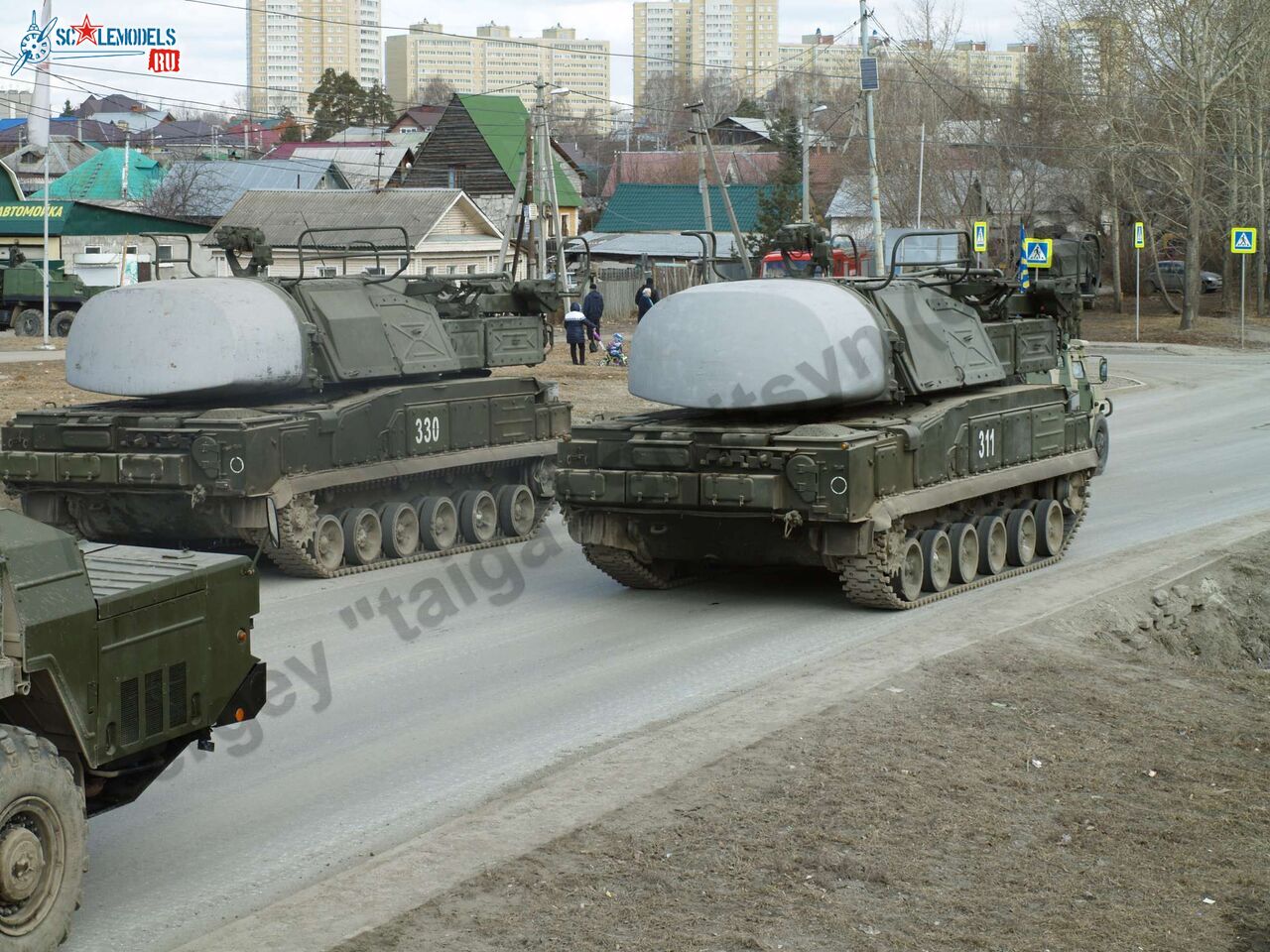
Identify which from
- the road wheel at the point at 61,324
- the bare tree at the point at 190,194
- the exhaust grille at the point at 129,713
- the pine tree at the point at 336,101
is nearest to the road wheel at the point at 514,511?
the exhaust grille at the point at 129,713

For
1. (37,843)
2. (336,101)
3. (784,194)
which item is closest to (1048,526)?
(37,843)

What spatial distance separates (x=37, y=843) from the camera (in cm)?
589

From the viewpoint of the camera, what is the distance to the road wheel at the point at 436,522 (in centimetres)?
1529

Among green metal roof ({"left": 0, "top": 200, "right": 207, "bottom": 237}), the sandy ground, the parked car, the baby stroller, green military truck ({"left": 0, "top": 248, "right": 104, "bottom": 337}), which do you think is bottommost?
the sandy ground

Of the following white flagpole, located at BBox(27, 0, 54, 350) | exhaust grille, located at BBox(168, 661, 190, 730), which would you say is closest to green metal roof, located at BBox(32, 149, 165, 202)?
white flagpole, located at BBox(27, 0, 54, 350)

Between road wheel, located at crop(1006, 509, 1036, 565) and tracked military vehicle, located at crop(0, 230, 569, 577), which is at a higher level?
tracked military vehicle, located at crop(0, 230, 569, 577)

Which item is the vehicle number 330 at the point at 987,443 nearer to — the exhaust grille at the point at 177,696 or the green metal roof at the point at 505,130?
the exhaust grille at the point at 177,696

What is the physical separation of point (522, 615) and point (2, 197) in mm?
49407

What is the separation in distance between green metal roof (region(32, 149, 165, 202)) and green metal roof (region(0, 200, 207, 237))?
10.4 m

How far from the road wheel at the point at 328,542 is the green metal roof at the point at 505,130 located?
5187 centimetres

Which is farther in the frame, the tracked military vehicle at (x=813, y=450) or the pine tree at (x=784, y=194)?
the pine tree at (x=784, y=194)

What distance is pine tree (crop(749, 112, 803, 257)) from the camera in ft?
184

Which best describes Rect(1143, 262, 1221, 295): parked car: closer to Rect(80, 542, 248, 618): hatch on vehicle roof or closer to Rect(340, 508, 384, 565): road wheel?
Rect(340, 508, 384, 565): road wheel

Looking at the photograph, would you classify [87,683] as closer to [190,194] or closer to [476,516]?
[476,516]
